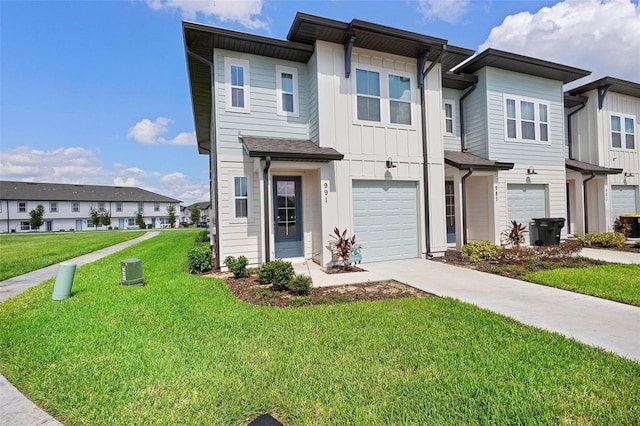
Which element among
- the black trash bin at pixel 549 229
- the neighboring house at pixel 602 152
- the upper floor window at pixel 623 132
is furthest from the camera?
the upper floor window at pixel 623 132

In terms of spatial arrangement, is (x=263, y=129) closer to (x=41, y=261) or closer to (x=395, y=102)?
(x=395, y=102)

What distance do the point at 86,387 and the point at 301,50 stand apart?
884cm

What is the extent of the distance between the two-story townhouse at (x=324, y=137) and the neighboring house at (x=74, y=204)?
52.6m

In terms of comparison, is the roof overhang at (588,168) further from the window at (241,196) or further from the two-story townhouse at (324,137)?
the window at (241,196)

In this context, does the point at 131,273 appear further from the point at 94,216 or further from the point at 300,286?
the point at 94,216

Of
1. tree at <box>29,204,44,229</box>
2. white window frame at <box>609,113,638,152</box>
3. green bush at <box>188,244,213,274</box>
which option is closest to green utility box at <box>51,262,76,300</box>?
green bush at <box>188,244,213,274</box>

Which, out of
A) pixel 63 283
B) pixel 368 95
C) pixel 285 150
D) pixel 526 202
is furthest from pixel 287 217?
pixel 526 202

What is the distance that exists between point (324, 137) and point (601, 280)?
7.17 meters

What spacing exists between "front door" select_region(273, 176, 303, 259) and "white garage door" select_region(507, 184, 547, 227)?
8.18 m

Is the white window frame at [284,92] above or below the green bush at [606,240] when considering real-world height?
above

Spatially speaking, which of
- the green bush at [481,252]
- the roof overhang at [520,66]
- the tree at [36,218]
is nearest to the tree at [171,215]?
the tree at [36,218]

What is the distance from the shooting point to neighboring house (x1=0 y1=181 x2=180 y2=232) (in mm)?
44531

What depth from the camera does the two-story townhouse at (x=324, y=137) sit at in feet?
27.3

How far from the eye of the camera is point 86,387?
2.75 m
